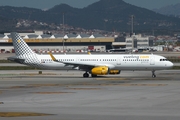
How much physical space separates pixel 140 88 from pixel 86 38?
148 m

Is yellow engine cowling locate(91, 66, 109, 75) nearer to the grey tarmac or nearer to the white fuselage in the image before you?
the white fuselage

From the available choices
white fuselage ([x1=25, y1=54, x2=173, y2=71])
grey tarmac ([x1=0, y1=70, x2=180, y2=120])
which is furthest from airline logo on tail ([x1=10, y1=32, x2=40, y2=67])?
grey tarmac ([x1=0, y1=70, x2=180, y2=120])

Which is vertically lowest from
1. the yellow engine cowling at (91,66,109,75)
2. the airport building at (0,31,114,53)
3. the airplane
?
the yellow engine cowling at (91,66,109,75)

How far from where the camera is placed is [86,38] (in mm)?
196750

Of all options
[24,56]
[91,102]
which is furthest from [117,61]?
[91,102]

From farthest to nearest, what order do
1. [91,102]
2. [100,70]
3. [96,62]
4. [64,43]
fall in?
[64,43] → [96,62] → [100,70] → [91,102]

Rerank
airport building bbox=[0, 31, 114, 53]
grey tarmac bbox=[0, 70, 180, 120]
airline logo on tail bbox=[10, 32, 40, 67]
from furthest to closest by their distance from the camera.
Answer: airport building bbox=[0, 31, 114, 53] < airline logo on tail bbox=[10, 32, 40, 67] < grey tarmac bbox=[0, 70, 180, 120]

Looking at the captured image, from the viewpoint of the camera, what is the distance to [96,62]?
224ft

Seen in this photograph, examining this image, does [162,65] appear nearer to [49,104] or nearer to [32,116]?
[49,104]

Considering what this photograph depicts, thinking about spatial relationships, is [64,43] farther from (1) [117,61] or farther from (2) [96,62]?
(1) [117,61]

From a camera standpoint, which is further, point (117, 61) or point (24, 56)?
point (24, 56)

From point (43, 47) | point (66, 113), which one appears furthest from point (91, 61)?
point (43, 47)

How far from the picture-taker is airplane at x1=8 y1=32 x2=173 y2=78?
66.6 metres

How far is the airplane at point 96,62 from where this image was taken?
218 feet
